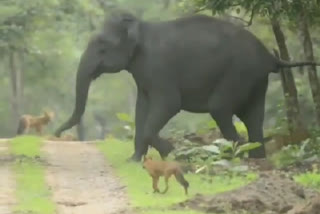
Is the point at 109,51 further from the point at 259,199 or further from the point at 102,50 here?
the point at 259,199

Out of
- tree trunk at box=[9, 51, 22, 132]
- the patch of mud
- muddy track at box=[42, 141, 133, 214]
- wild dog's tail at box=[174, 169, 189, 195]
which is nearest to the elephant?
muddy track at box=[42, 141, 133, 214]

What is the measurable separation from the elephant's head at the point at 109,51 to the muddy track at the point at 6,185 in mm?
1186

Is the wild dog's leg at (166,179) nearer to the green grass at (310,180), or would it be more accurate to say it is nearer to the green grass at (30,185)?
the green grass at (30,185)

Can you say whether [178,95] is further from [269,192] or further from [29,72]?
[29,72]

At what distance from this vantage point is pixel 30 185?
1268 centimetres

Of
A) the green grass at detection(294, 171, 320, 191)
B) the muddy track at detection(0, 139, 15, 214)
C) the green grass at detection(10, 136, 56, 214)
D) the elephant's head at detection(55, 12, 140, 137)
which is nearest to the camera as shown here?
the green grass at detection(10, 136, 56, 214)

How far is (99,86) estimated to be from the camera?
2002 inches

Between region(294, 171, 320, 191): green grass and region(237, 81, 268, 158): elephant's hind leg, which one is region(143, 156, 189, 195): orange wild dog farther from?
region(237, 81, 268, 158): elephant's hind leg

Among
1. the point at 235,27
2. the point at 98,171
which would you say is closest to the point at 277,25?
the point at 235,27

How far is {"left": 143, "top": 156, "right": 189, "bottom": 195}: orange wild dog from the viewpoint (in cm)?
1131

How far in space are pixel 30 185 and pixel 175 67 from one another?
4154 mm

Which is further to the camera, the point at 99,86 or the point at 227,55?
the point at 99,86

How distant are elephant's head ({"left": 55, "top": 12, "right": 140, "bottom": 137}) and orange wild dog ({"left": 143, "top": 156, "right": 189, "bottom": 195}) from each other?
175 inches

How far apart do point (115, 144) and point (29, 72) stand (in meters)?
17.9
